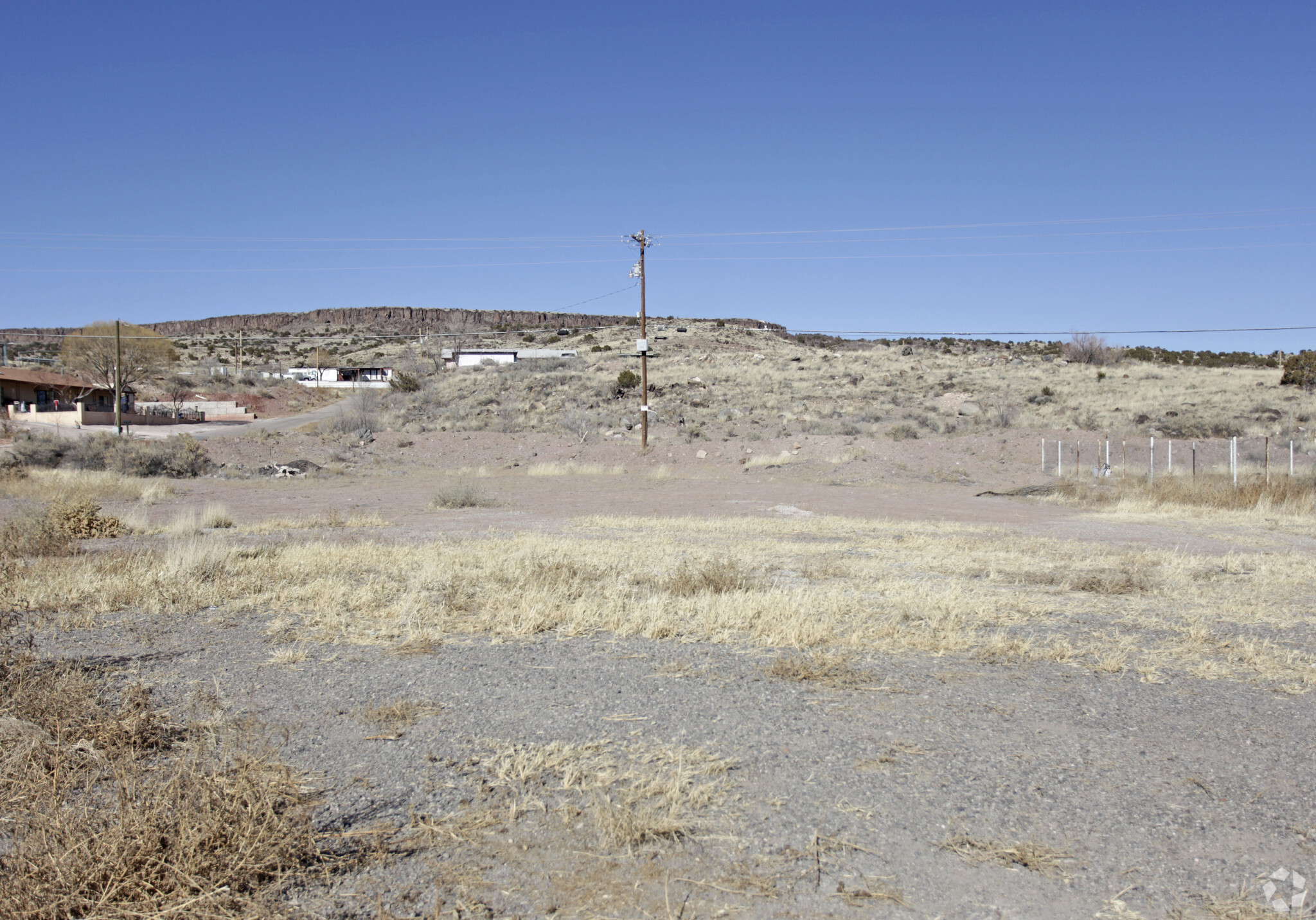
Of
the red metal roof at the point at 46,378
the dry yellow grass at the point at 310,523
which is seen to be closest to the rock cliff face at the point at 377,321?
the red metal roof at the point at 46,378

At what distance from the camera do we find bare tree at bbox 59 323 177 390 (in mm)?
68688

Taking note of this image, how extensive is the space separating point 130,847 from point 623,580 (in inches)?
280

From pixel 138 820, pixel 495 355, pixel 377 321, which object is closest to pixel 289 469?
pixel 138 820

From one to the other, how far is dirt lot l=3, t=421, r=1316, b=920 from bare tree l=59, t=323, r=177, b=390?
214ft

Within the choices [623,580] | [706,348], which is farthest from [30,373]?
[623,580]

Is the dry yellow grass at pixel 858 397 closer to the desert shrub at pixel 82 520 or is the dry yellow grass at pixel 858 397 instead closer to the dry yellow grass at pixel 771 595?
the desert shrub at pixel 82 520

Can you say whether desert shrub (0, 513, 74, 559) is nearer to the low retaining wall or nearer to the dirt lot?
the dirt lot

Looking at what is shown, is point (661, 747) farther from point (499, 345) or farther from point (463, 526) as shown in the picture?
point (499, 345)

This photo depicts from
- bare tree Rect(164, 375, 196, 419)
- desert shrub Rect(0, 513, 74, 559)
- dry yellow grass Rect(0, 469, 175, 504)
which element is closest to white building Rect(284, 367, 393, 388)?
bare tree Rect(164, 375, 196, 419)

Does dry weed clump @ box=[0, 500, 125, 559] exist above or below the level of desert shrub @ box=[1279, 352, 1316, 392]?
below

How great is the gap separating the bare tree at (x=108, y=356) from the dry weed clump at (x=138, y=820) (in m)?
71.3

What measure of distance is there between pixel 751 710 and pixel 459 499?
56.5 feet

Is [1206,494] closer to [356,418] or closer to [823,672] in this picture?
[823,672]

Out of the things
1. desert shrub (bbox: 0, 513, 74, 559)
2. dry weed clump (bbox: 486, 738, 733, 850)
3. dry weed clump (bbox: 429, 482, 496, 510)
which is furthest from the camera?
dry weed clump (bbox: 429, 482, 496, 510)
